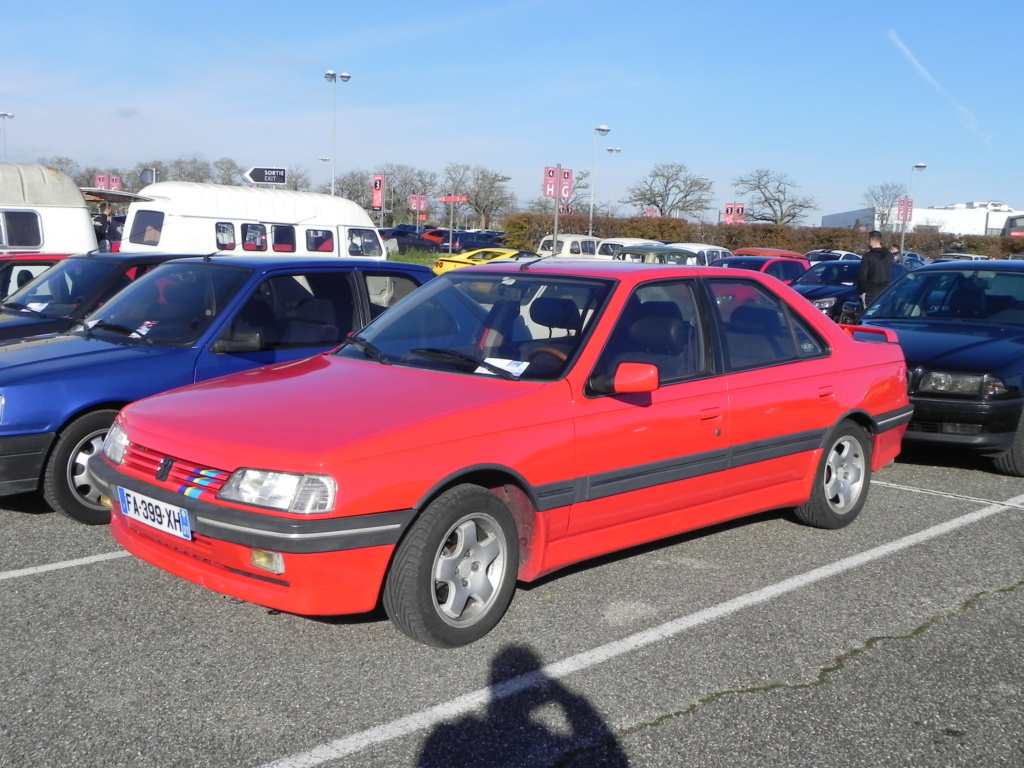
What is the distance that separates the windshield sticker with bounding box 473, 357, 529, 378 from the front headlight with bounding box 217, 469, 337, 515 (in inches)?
43.7

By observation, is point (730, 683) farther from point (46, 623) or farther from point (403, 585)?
point (46, 623)

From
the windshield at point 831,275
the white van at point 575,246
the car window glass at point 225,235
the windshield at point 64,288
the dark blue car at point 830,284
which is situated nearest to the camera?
the windshield at point 64,288

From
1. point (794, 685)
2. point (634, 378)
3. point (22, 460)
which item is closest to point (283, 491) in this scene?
point (634, 378)

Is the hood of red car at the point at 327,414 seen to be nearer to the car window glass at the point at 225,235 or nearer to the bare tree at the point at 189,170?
the car window glass at the point at 225,235

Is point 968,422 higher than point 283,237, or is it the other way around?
point 283,237

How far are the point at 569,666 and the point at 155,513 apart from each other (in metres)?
1.75

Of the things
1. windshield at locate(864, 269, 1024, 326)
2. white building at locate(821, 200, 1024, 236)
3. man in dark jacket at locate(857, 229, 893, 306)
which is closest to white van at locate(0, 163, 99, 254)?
windshield at locate(864, 269, 1024, 326)

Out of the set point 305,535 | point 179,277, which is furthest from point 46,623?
point 179,277

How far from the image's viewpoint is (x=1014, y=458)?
7273 millimetres

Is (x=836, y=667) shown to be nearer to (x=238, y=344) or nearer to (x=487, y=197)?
(x=238, y=344)

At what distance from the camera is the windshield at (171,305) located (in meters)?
6.21

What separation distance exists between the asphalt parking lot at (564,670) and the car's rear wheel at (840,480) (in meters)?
0.42

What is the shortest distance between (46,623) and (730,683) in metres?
2.80

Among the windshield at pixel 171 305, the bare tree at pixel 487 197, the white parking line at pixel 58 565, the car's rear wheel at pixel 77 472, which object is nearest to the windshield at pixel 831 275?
Answer: the windshield at pixel 171 305
